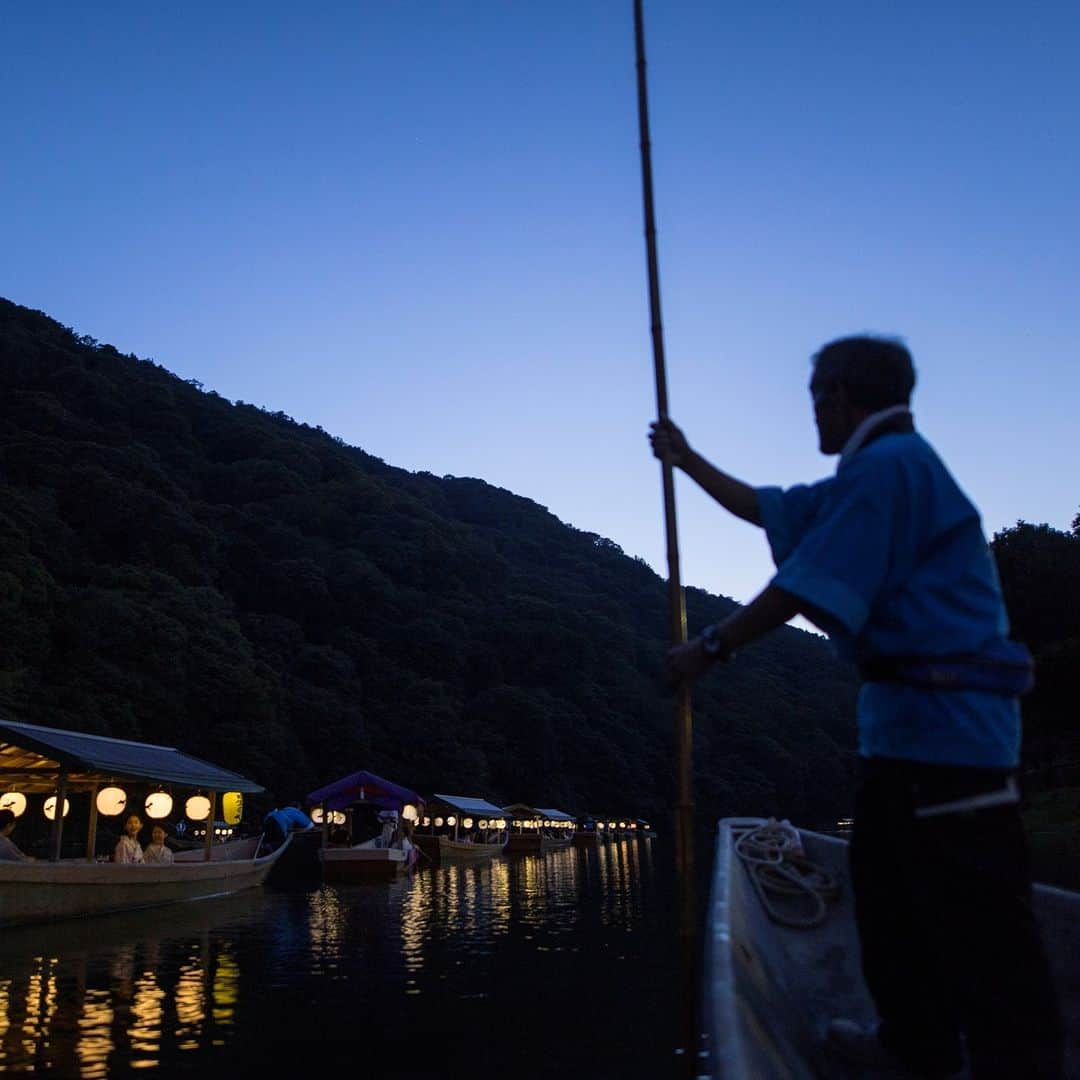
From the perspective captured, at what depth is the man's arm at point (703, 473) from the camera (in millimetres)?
2656

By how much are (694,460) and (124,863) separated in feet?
49.1

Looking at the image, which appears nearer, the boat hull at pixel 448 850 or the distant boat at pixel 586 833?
the boat hull at pixel 448 850

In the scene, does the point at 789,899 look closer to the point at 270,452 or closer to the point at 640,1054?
the point at 640,1054

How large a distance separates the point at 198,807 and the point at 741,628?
61.9 ft

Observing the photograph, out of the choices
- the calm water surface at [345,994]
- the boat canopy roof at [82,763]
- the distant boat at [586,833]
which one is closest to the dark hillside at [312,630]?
the distant boat at [586,833]

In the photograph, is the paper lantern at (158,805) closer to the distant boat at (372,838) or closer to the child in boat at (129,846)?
the child in boat at (129,846)

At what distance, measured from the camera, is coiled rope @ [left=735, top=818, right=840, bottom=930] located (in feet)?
15.2

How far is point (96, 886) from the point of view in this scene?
14.0m

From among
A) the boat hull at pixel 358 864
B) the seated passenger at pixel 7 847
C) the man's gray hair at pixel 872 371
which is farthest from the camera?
the boat hull at pixel 358 864

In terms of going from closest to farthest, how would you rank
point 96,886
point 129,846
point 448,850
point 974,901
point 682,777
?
point 974,901 < point 682,777 < point 96,886 < point 129,846 < point 448,850

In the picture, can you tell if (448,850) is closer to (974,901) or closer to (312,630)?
(312,630)

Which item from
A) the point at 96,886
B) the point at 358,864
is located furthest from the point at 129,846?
the point at 358,864

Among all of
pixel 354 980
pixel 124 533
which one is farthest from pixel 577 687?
pixel 354 980

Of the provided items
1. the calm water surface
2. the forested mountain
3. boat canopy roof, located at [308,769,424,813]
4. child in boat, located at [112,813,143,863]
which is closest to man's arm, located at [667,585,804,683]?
the calm water surface
